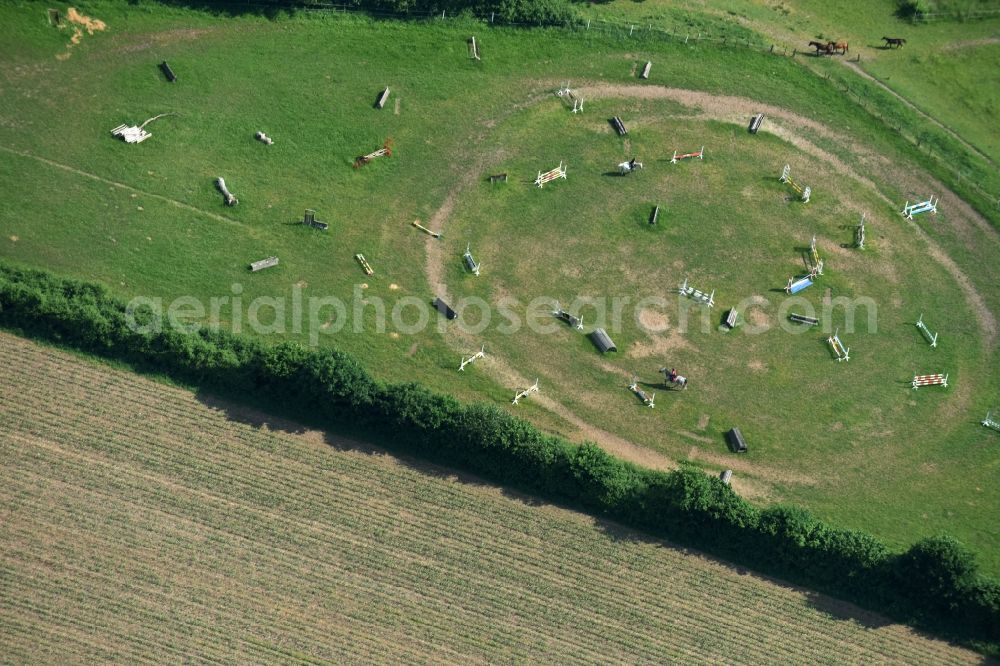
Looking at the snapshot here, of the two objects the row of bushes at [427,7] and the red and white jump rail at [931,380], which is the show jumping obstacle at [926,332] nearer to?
the red and white jump rail at [931,380]

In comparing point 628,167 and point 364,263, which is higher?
point 628,167

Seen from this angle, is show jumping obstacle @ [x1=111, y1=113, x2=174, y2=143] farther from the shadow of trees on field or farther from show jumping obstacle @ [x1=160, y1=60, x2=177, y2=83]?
the shadow of trees on field

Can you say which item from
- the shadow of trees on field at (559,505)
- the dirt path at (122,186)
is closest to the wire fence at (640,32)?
the dirt path at (122,186)

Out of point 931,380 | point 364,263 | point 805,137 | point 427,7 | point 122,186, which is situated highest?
point 427,7

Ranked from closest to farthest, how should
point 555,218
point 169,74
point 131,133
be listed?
point 555,218 → point 131,133 → point 169,74

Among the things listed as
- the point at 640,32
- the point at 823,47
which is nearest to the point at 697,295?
the point at 640,32

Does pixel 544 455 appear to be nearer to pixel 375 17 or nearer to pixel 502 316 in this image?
pixel 502 316

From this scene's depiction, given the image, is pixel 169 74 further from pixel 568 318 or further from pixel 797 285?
pixel 797 285

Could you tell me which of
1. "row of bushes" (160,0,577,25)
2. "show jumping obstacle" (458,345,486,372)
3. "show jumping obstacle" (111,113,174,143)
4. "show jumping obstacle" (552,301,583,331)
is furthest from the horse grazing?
"show jumping obstacle" (111,113,174,143)
